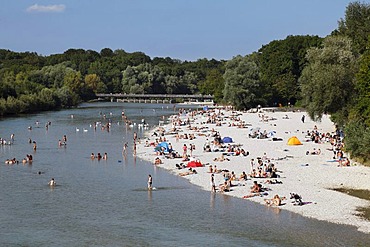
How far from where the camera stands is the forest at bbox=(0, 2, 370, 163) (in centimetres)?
4803

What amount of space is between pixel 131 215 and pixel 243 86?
73.5 meters

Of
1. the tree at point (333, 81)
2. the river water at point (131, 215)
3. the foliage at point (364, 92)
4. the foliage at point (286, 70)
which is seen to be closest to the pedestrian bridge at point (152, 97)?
the foliage at point (286, 70)

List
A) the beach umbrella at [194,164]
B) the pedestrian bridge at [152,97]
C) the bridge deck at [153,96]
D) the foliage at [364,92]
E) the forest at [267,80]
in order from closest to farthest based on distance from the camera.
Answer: the beach umbrella at [194,164] < the foliage at [364,92] < the forest at [267,80] < the bridge deck at [153,96] < the pedestrian bridge at [152,97]

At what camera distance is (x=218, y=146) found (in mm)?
50344

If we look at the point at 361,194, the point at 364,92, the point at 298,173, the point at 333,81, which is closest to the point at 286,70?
the point at 333,81

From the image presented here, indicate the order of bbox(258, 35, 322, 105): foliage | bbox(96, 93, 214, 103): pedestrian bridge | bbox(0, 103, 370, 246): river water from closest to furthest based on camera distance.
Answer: bbox(0, 103, 370, 246): river water
bbox(258, 35, 322, 105): foliage
bbox(96, 93, 214, 103): pedestrian bridge

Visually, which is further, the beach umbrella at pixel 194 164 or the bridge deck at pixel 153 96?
the bridge deck at pixel 153 96

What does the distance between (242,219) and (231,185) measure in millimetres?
6984

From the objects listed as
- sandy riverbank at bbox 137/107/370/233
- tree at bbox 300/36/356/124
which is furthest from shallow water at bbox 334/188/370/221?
tree at bbox 300/36/356/124

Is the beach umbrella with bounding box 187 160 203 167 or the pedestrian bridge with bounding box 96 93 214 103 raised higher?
the pedestrian bridge with bounding box 96 93 214 103

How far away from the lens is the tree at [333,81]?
4822cm

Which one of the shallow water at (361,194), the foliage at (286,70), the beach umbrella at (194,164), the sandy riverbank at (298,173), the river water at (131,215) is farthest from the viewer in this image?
the foliage at (286,70)

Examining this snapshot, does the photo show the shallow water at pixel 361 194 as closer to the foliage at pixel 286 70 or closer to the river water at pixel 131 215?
the river water at pixel 131 215

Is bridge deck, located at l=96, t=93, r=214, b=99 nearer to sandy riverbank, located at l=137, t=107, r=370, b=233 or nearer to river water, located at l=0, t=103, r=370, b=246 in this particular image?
sandy riverbank, located at l=137, t=107, r=370, b=233
